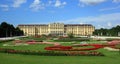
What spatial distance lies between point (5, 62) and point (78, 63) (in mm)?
2956

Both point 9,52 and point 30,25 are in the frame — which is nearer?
point 9,52

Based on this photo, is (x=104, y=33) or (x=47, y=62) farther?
(x=104, y=33)

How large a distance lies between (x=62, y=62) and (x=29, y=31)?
11247cm

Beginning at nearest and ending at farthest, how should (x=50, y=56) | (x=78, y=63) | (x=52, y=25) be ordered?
(x=78, y=63) < (x=50, y=56) < (x=52, y=25)

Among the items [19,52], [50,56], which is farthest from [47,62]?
[19,52]

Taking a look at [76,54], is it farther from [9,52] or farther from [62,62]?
[9,52]

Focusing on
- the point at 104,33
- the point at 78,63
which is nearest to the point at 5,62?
the point at 78,63

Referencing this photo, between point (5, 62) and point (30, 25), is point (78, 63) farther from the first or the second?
point (30, 25)

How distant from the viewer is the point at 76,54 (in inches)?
539

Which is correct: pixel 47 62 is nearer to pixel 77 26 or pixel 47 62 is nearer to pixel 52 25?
pixel 52 25

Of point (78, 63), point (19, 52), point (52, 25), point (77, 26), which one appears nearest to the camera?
point (78, 63)

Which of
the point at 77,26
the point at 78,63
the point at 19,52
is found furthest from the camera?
the point at 77,26

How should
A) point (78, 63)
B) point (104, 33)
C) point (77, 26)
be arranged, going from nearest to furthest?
1. point (78, 63)
2. point (104, 33)
3. point (77, 26)

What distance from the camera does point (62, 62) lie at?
36.2ft
